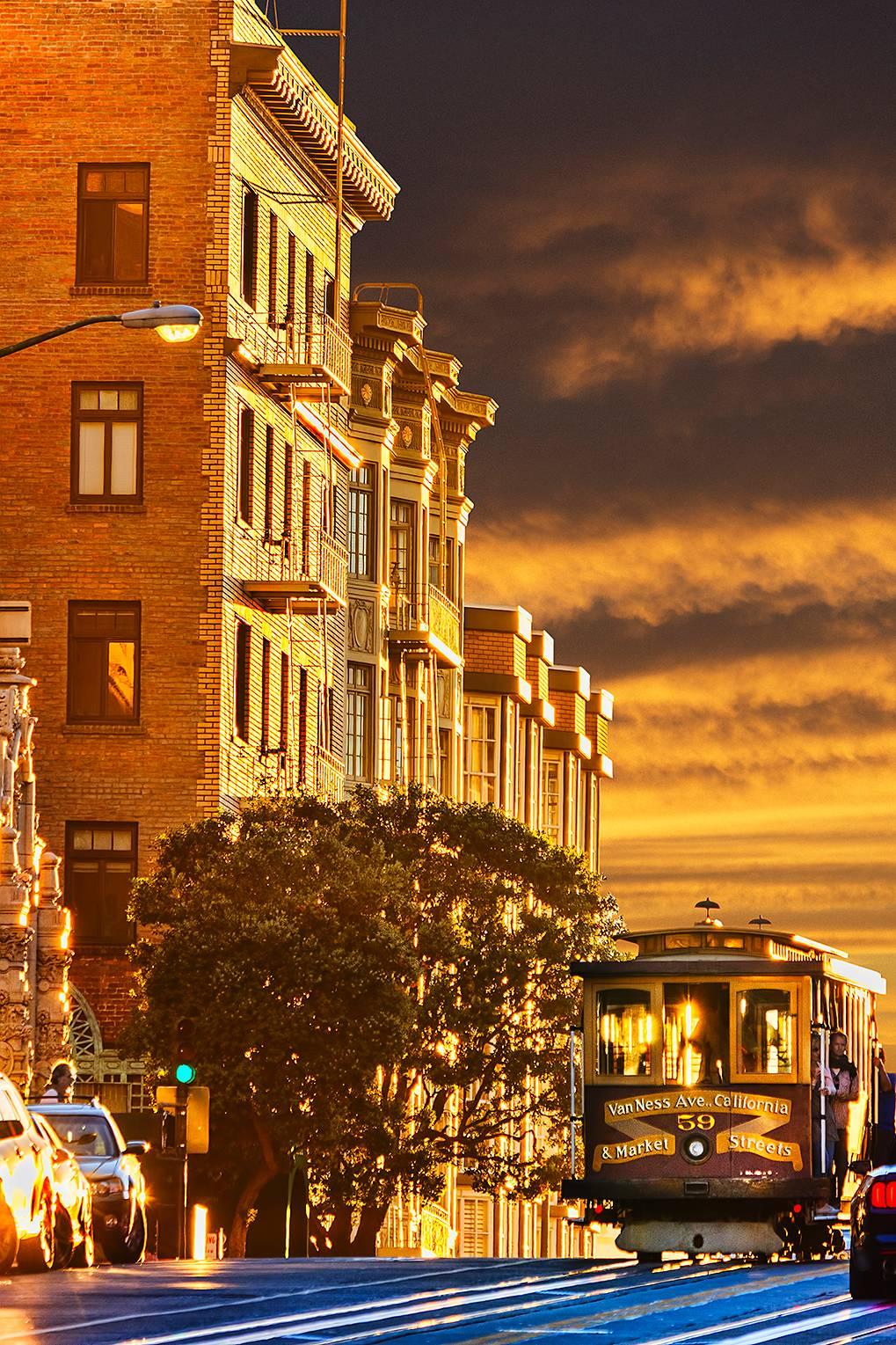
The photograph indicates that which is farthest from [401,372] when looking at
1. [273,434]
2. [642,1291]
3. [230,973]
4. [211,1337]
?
[211,1337]

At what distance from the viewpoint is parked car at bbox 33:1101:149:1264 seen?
1243 inches

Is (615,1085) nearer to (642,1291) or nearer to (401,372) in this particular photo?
(642,1291)

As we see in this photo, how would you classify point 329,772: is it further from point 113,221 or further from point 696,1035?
point 696,1035

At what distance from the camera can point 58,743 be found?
5484 centimetres

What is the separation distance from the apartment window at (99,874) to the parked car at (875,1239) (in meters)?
31.6

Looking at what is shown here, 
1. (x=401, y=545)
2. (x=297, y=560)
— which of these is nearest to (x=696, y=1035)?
(x=297, y=560)

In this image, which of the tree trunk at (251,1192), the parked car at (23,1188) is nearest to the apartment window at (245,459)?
the tree trunk at (251,1192)

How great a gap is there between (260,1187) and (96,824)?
915cm

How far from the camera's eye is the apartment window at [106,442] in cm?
5581

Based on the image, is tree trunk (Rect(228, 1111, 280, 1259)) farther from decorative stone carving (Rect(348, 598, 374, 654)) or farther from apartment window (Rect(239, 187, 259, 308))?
decorative stone carving (Rect(348, 598, 374, 654))

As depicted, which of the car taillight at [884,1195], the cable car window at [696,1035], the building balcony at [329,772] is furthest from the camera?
the building balcony at [329,772]

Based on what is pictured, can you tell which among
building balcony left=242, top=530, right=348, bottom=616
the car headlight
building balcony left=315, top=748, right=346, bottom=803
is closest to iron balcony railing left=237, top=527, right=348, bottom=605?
building balcony left=242, top=530, right=348, bottom=616

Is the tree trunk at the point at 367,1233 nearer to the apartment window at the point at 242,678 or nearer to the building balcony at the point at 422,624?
the apartment window at the point at 242,678

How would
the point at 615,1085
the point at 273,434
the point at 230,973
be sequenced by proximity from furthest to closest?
the point at 273,434 → the point at 230,973 → the point at 615,1085
